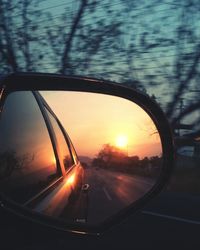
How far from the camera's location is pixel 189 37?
1016cm

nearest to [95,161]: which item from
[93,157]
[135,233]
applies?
[93,157]

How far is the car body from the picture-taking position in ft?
6.26

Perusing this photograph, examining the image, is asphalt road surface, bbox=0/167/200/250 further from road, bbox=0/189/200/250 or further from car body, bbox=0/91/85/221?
car body, bbox=0/91/85/221

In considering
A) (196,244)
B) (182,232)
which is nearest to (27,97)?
(196,244)

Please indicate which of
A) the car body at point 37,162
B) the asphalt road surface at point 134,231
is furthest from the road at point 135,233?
the car body at point 37,162

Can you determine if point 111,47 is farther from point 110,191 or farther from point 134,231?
point 110,191

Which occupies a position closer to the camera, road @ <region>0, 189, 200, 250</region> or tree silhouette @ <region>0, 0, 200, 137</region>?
road @ <region>0, 189, 200, 250</region>

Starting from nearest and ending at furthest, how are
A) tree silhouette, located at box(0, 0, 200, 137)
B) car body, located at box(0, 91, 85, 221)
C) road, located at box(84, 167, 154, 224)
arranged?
car body, located at box(0, 91, 85, 221)
road, located at box(84, 167, 154, 224)
tree silhouette, located at box(0, 0, 200, 137)

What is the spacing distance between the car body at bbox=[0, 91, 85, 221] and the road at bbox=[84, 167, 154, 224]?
8 centimetres

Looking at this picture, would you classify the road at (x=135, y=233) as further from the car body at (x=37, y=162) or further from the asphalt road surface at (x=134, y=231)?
the car body at (x=37, y=162)

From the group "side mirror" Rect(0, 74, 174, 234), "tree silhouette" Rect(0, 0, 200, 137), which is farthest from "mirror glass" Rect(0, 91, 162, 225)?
"tree silhouette" Rect(0, 0, 200, 137)

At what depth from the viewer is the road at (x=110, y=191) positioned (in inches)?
92.2

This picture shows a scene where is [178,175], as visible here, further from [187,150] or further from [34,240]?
[34,240]

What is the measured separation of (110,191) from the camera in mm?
2432
